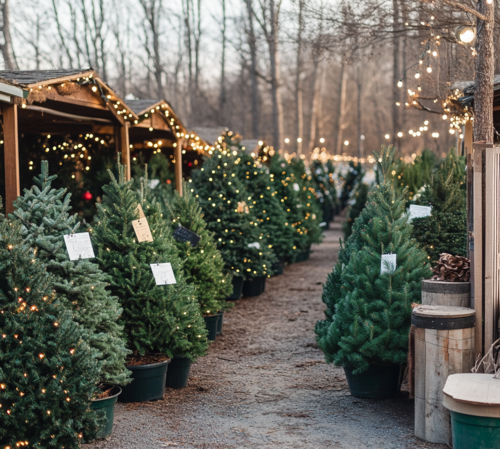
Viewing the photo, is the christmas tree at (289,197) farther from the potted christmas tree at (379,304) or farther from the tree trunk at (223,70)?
the tree trunk at (223,70)

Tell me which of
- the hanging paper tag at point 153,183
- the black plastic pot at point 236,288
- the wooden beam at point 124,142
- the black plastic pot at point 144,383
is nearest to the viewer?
the black plastic pot at point 144,383

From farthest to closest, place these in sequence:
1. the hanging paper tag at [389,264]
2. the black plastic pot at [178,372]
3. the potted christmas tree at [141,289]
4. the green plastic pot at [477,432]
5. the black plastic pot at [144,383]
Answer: the black plastic pot at [178,372] → the potted christmas tree at [141,289] → the black plastic pot at [144,383] → the hanging paper tag at [389,264] → the green plastic pot at [477,432]

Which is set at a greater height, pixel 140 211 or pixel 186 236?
pixel 140 211

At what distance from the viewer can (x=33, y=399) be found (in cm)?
358

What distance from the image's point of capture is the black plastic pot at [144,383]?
502 centimetres

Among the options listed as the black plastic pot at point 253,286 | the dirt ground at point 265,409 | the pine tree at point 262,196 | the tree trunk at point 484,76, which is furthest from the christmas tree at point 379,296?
the pine tree at point 262,196

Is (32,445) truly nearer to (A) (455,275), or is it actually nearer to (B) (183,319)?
(B) (183,319)

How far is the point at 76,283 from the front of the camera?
4375 mm

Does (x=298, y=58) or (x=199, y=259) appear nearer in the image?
(x=199, y=259)

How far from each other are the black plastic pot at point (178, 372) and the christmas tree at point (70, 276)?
39.7 inches

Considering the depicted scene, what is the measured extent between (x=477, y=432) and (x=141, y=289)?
2.91 meters

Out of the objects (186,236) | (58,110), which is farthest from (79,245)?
(58,110)

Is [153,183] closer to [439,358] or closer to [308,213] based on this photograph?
[308,213]

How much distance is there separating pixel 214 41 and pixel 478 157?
24.9 m
